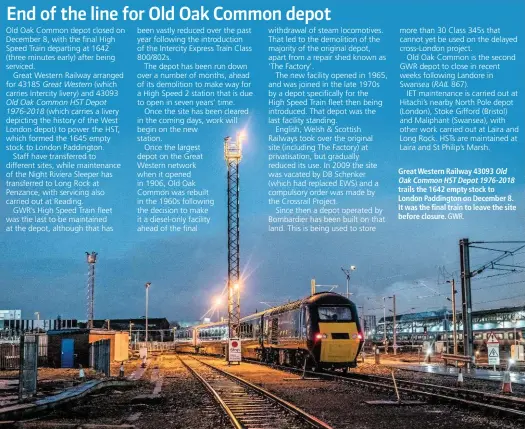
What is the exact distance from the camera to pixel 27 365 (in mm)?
17719

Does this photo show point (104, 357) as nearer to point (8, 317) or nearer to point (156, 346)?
point (156, 346)

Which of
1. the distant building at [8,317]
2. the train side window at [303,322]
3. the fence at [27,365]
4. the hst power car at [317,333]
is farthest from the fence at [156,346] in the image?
the fence at [27,365]

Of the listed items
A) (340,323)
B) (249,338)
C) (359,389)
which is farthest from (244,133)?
(359,389)

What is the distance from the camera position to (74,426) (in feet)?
43.0

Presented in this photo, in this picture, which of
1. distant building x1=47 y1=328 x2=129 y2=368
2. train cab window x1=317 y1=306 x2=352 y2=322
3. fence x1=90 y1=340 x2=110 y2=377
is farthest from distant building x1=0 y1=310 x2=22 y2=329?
train cab window x1=317 y1=306 x2=352 y2=322

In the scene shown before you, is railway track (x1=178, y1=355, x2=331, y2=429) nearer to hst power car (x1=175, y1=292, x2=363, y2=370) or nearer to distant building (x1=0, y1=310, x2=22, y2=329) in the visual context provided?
hst power car (x1=175, y1=292, x2=363, y2=370)

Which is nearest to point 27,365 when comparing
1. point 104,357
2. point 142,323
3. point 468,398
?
point 468,398

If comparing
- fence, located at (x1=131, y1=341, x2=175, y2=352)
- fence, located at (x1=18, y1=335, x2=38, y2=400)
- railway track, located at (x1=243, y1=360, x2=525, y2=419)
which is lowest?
fence, located at (x1=131, y1=341, x2=175, y2=352)

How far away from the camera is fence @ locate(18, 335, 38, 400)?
17.5 metres

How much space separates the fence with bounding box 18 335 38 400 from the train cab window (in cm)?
1470

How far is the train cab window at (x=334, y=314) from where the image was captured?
30109 mm

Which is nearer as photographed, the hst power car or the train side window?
the hst power car

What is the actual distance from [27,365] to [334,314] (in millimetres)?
15761

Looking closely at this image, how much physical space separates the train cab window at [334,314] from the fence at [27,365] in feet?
48.2
